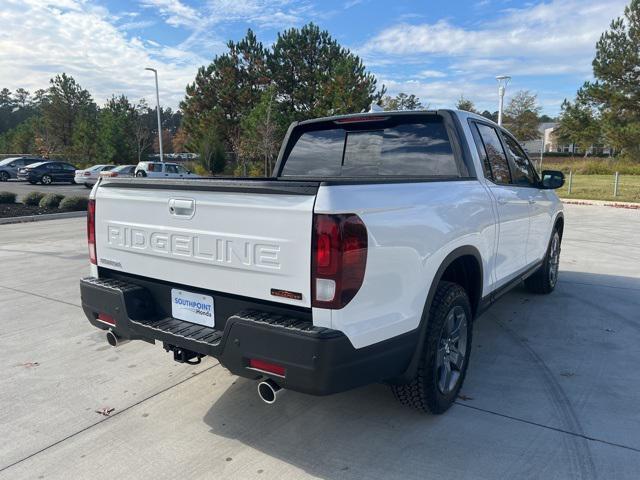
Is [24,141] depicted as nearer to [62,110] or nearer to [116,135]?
[62,110]

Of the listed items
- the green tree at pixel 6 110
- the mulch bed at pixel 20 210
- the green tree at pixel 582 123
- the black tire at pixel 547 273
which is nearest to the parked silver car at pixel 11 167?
the mulch bed at pixel 20 210

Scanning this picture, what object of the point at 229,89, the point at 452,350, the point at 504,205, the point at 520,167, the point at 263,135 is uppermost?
the point at 229,89

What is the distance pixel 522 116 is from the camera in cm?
5906

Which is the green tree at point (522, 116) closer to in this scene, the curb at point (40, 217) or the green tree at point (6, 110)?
the curb at point (40, 217)

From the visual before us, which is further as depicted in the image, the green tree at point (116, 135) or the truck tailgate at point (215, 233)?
the green tree at point (116, 135)

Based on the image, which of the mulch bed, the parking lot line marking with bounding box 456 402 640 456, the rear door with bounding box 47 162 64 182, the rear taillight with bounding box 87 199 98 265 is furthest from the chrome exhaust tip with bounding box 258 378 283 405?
the rear door with bounding box 47 162 64 182

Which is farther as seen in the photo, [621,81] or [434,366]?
[621,81]

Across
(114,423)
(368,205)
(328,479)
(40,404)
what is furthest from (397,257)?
(40,404)

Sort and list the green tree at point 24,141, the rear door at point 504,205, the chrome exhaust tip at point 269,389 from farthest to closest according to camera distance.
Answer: the green tree at point 24,141
the rear door at point 504,205
the chrome exhaust tip at point 269,389

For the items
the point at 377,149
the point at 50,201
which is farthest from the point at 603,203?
the point at 50,201

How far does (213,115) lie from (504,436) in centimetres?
3982

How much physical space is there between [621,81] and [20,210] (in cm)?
3381

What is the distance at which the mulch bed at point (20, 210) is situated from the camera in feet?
46.8

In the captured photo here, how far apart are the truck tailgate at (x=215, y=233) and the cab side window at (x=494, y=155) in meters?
2.17
